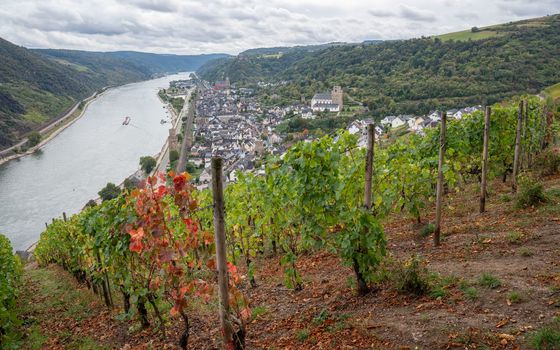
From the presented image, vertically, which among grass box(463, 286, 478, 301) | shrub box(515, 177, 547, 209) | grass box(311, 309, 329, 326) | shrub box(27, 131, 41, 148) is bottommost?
shrub box(27, 131, 41, 148)

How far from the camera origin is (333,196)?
5938 mm

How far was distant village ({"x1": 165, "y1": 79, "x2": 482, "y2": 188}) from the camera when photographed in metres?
60.3

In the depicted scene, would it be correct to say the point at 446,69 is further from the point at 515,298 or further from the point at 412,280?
the point at 515,298

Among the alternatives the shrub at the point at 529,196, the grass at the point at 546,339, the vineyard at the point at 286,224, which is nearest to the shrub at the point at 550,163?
the vineyard at the point at 286,224

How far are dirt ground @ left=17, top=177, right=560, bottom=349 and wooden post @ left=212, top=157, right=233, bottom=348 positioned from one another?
4.13 ft

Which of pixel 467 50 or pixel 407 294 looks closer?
pixel 407 294

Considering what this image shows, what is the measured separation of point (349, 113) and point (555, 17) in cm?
7673

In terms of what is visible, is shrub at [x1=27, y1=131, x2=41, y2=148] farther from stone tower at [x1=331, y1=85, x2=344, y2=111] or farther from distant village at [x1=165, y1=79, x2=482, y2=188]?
stone tower at [x1=331, y1=85, x2=344, y2=111]

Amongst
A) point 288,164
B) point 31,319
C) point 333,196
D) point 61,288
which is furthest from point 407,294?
point 61,288

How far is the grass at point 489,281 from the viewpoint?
5.20m

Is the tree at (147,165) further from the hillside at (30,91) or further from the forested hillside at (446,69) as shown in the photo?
the forested hillside at (446,69)

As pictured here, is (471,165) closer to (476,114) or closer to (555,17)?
(476,114)

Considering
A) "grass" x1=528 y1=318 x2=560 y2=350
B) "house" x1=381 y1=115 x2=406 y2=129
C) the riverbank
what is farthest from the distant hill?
"grass" x1=528 y1=318 x2=560 y2=350

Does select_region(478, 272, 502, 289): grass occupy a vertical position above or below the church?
below
